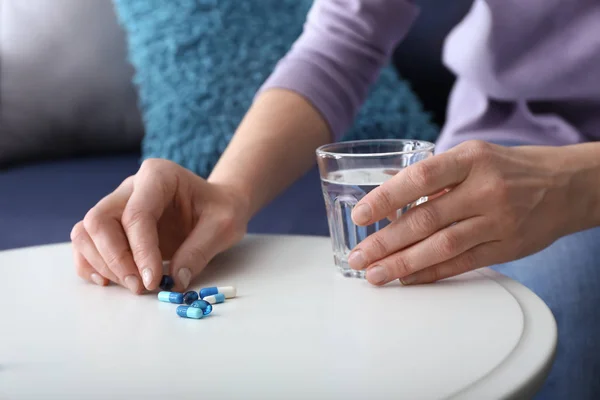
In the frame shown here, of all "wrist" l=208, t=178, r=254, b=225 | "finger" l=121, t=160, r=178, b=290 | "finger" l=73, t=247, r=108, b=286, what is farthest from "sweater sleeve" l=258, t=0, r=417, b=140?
"finger" l=73, t=247, r=108, b=286

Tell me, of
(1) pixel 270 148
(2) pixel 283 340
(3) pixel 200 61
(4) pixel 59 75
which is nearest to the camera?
(2) pixel 283 340

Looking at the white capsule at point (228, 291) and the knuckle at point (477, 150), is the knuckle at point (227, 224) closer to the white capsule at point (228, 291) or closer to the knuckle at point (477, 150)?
the white capsule at point (228, 291)

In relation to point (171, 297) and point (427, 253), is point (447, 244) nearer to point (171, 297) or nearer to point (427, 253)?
point (427, 253)

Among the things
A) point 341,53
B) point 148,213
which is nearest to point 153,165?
point 148,213

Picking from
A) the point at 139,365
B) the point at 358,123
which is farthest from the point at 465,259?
the point at 358,123

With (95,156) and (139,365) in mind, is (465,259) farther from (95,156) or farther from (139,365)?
(95,156)

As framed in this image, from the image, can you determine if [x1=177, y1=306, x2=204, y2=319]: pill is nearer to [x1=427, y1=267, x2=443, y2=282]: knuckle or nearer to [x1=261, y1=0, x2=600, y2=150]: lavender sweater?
[x1=427, y1=267, x2=443, y2=282]: knuckle
